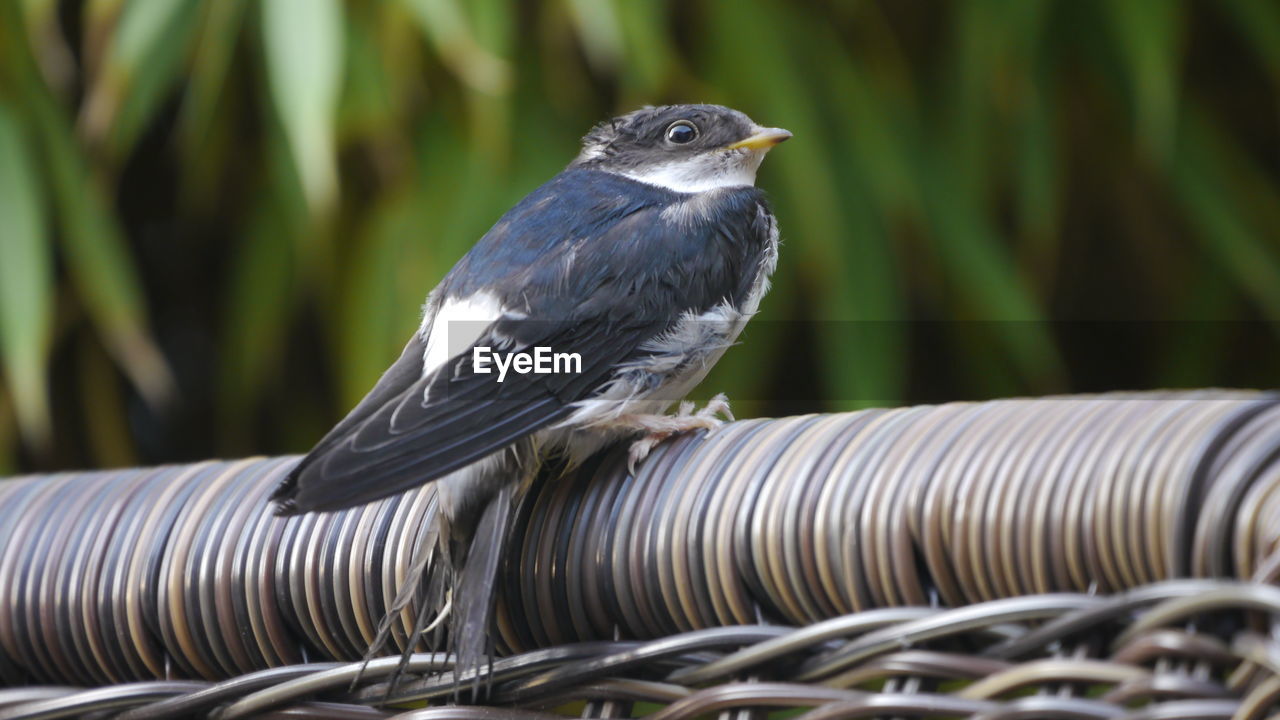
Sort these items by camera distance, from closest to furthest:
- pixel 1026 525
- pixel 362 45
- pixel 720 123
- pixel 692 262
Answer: pixel 1026 525
pixel 692 262
pixel 720 123
pixel 362 45

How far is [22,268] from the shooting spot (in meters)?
2.17

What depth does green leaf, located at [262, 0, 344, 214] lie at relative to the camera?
1929 millimetres

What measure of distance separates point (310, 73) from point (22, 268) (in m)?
0.60

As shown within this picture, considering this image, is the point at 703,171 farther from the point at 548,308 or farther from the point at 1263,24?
the point at 1263,24

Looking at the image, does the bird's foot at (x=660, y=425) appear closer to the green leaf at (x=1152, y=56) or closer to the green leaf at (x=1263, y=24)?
the green leaf at (x=1152, y=56)

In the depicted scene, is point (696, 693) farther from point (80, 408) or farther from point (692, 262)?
point (80, 408)

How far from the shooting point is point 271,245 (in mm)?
2508

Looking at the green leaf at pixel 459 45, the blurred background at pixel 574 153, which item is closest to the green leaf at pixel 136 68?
the blurred background at pixel 574 153

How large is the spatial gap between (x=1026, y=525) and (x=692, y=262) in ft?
2.22

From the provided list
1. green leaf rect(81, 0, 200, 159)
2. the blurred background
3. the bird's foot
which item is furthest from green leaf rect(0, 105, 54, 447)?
the bird's foot

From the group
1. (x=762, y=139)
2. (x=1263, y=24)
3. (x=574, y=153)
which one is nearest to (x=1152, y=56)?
(x=1263, y=24)

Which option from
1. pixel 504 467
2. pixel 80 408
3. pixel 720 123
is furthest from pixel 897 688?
pixel 80 408

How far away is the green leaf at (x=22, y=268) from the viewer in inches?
83.5

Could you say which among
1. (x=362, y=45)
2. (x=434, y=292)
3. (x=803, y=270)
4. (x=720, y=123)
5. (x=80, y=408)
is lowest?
(x=80, y=408)
